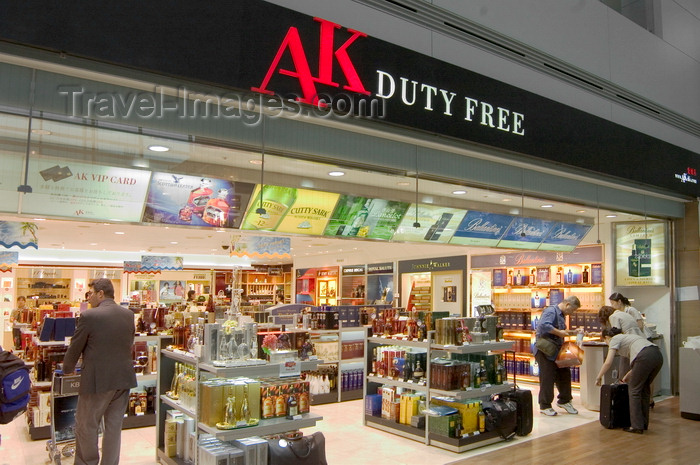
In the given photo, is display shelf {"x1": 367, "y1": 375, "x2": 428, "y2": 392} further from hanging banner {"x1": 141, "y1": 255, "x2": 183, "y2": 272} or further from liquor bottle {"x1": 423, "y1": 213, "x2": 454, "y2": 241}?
hanging banner {"x1": 141, "y1": 255, "x2": 183, "y2": 272}

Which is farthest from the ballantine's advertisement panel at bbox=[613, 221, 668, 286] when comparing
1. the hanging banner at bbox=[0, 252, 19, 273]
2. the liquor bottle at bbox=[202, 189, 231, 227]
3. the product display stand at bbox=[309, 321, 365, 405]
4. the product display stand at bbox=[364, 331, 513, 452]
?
the hanging banner at bbox=[0, 252, 19, 273]

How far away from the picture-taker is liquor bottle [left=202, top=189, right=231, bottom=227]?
196 inches

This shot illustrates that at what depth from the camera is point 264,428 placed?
13.6 ft

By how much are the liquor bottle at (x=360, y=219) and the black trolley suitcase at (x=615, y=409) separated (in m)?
3.98

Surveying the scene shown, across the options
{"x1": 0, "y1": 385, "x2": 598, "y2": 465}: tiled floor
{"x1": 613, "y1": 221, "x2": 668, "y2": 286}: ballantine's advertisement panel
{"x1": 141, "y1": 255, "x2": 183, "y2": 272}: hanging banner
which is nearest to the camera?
{"x1": 0, "y1": 385, "x2": 598, "y2": 465}: tiled floor

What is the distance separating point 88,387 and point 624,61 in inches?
313

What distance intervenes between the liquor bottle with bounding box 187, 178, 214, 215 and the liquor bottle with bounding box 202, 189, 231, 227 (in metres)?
0.05

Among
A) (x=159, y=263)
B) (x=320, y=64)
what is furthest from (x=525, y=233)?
(x=159, y=263)

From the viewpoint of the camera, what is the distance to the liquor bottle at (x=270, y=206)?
17.1ft

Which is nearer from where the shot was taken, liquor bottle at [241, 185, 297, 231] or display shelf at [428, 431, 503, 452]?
liquor bottle at [241, 185, 297, 231]

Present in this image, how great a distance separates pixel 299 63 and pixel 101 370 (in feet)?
9.65

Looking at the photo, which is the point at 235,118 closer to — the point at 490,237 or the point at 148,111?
the point at 148,111

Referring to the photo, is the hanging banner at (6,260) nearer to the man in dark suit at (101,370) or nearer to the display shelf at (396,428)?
the man in dark suit at (101,370)

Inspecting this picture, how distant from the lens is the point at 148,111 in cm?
405
